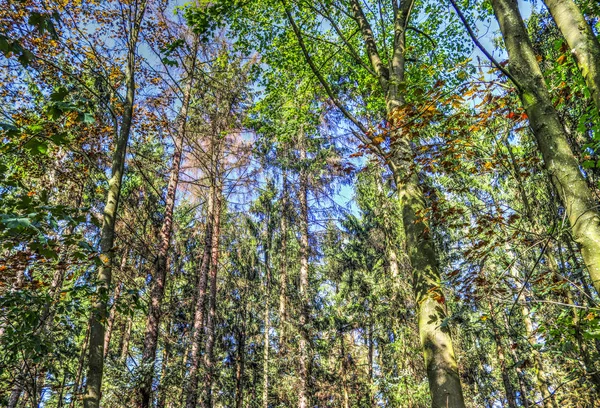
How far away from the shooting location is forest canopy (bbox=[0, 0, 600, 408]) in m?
2.90

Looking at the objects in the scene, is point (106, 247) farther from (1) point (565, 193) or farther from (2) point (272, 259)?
(2) point (272, 259)

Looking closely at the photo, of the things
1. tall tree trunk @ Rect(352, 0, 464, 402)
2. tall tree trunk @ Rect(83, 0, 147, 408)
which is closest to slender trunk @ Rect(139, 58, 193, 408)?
tall tree trunk @ Rect(83, 0, 147, 408)

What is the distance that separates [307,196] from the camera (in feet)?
41.6

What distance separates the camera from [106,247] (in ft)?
14.2

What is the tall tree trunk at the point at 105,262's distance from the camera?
3777 millimetres

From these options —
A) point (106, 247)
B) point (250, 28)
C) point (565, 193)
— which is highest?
point (250, 28)

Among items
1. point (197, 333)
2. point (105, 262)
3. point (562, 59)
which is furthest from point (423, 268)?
A: point (197, 333)

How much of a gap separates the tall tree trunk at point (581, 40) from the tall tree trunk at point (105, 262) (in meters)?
3.76

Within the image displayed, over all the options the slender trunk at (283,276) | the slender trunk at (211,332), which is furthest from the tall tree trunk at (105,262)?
the slender trunk at (283,276)

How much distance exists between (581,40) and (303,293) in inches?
375

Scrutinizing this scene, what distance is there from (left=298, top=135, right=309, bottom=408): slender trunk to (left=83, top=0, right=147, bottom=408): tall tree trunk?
21.5 feet

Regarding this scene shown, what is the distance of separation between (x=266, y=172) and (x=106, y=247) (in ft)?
30.2

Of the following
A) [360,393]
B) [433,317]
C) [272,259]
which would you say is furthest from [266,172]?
[433,317]

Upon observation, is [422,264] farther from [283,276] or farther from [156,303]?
[283,276]
